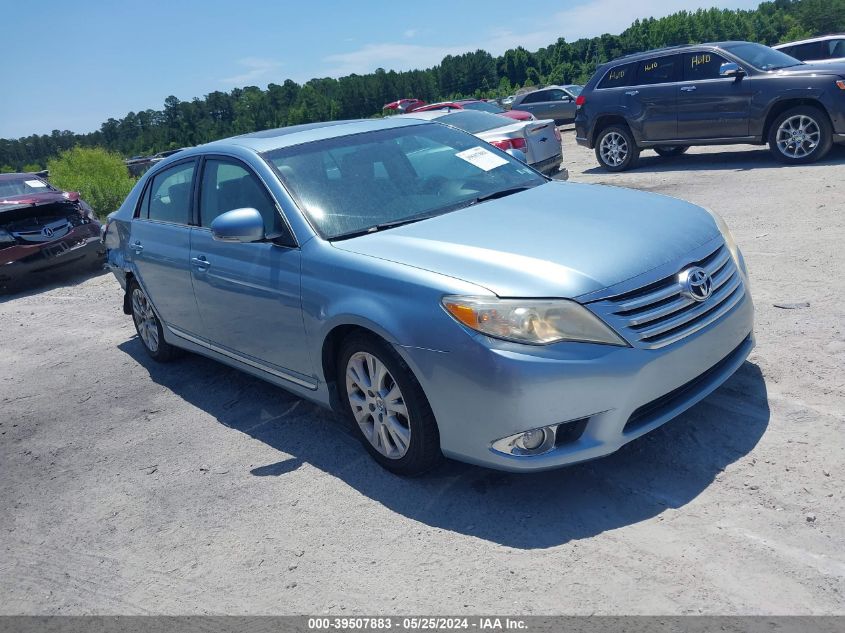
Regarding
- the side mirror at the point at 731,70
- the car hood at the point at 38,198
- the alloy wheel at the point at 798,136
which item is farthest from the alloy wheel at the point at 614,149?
the car hood at the point at 38,198

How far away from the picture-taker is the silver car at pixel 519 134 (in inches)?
444

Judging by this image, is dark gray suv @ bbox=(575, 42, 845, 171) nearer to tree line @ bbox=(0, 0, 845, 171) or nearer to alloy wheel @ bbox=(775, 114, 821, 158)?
alloy wheel @ bbox=(775, 114, 821, 158)

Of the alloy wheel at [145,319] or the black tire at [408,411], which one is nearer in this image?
the black tire at [408,411]

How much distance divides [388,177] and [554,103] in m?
22.9

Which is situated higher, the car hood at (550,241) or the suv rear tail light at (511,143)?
the suv rear tail light at (511,143)

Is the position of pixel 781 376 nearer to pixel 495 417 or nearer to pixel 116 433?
pixel 495 417

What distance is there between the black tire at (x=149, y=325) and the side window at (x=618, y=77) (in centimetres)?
918

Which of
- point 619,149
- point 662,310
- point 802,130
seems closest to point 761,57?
point 802,130

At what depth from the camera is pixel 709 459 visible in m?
3.74

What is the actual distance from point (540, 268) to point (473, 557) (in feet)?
4.12

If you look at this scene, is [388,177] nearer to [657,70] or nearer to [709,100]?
[709,100]

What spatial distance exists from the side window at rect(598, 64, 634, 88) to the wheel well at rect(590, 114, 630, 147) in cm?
50

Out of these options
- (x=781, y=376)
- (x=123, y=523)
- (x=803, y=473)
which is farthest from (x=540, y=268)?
(x=123, y=523)

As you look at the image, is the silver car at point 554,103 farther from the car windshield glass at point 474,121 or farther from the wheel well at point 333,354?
the wheel well at point 333,354
